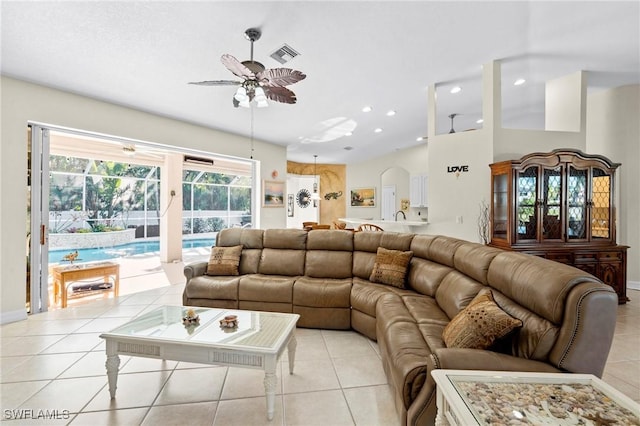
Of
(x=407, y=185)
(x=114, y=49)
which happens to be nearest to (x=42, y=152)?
(x=114, y=49)

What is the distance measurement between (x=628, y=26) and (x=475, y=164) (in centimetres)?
206

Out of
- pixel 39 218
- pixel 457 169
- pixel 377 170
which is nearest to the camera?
pixel 39 218

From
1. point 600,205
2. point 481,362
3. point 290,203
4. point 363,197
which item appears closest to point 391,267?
point 481,362

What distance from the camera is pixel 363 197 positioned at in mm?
10062

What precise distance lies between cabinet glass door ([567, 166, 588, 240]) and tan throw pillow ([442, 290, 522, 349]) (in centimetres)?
316

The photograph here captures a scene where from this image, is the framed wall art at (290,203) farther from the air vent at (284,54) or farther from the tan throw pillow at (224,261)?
the air vent at (284,54)

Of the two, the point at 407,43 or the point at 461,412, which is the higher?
the point at 407,43

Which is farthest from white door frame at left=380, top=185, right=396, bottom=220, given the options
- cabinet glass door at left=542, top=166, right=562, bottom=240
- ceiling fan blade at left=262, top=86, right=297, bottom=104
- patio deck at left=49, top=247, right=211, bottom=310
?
ceiling fan blade at left=262, top=86, right=297, bottom=104

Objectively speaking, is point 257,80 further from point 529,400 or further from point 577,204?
point 577,204

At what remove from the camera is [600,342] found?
1.37m

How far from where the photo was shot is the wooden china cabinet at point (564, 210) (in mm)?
3838

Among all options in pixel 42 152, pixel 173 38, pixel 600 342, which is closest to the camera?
pixel 600 342

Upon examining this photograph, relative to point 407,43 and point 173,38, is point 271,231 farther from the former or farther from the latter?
point 407,43

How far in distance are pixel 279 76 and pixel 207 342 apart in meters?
2.17
